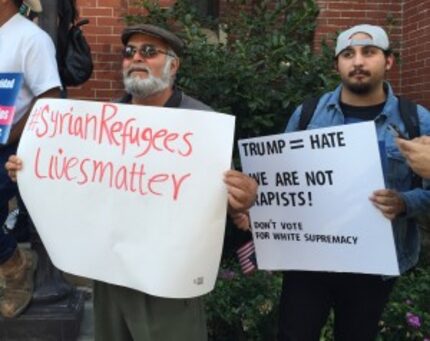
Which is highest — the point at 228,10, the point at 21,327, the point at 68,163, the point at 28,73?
the point at 228,10

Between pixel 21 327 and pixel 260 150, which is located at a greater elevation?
pixel 260 150

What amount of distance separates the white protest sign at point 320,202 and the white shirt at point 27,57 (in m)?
1.11

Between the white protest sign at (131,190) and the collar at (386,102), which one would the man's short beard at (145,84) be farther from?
the collar at (386,102)

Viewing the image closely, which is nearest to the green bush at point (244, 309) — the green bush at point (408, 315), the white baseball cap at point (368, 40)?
the green bush at point (408, 315)

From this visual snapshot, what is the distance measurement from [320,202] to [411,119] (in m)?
0.48

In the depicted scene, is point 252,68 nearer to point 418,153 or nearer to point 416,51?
point 416,51

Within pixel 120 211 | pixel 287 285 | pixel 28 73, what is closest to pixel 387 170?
pixel 287 285

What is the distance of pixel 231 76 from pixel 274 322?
1.82m

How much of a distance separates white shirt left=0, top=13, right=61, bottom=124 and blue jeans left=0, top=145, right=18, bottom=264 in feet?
0.73

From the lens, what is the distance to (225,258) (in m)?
4.72

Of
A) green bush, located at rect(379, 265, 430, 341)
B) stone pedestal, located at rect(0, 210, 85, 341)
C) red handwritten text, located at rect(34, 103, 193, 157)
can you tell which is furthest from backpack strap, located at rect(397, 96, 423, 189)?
stone pedestal, located at rect(0, 210, 85, 341)

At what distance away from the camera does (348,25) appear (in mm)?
5539

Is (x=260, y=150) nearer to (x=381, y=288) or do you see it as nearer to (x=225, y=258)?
(x=381, y=288)

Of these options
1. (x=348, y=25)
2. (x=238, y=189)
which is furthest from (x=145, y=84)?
(x=348, y=25)
